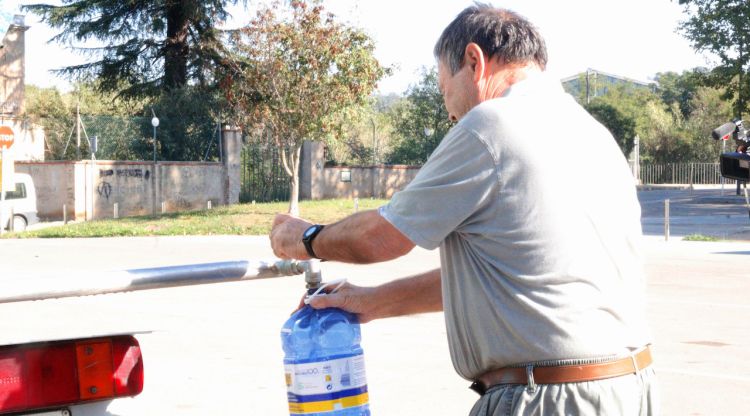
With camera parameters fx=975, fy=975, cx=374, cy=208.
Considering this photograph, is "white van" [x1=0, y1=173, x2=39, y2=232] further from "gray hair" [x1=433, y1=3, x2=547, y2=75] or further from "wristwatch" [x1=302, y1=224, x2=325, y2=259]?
"gray hair" [x1=433, y1=3, x2=547, y2=75]

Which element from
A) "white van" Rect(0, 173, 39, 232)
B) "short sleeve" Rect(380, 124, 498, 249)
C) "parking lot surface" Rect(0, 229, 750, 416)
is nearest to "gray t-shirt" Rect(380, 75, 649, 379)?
"short sleeve" Rect(380, 124, 498, 249)

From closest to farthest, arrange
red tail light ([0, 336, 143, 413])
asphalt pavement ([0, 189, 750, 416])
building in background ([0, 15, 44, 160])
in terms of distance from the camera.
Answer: red tail light ([0, 336, 143, 413]) < asphalt pavement ([0, 189, 750, 416]) < building in background ([0, 15, 44, 160])

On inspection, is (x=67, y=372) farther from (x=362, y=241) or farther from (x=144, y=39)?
(x=144, y=39)

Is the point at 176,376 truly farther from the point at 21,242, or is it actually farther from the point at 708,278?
the point at 21,242

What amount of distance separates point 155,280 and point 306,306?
18.0 inches

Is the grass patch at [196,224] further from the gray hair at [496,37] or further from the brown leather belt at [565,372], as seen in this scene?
the brown leather belt at [565,372]

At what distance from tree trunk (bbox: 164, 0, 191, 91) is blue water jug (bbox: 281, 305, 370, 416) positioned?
34.3 meters

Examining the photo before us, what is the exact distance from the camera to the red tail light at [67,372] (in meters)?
2.91

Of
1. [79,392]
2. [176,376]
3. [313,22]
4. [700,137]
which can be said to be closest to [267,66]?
[313,22]

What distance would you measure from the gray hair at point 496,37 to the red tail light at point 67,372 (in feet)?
4.74

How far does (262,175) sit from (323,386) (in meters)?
35.8

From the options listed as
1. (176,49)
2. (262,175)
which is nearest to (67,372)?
(176,49)

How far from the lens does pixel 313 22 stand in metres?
28.0

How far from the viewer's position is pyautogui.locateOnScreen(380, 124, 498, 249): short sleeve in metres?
2.45
